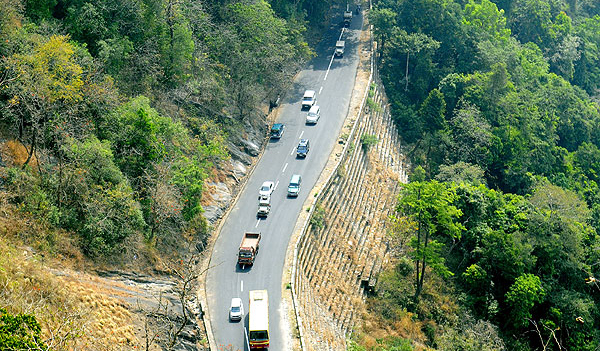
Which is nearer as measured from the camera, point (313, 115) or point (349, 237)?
point (349, 237)

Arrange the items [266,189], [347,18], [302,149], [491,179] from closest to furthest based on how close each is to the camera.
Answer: [266,189]
[302,149]
[491,179]
[347,18]

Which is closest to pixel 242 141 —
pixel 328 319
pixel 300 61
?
pixel 300 61

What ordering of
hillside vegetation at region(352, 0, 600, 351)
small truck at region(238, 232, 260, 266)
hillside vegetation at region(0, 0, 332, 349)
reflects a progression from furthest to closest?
hillside vegetation at region(352, 0, 600, 351) < small truck at region(238, 232, 260, 266) < hillside vegetation at region(0, 0, 332, 349)

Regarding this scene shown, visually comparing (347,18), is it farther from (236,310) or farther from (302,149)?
(236,310)

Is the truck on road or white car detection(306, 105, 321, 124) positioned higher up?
white car detection(306, 105, 321, 124)

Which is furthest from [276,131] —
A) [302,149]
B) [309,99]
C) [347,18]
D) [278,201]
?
[347,18]

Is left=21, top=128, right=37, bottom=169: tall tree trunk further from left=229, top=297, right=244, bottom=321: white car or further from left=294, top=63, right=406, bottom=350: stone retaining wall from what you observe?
left=294, top=63, right=406, bottom=350: stone retaining wall

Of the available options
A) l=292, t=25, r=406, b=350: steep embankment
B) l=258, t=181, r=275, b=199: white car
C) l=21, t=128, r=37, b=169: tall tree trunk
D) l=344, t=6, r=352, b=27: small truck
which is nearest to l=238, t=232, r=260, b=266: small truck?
l=292, t=25, r=406, b=350: steep embankment

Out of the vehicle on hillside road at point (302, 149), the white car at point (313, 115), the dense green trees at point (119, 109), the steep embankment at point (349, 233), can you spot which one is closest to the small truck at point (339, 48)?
the steep embankment at point (349, 233)
